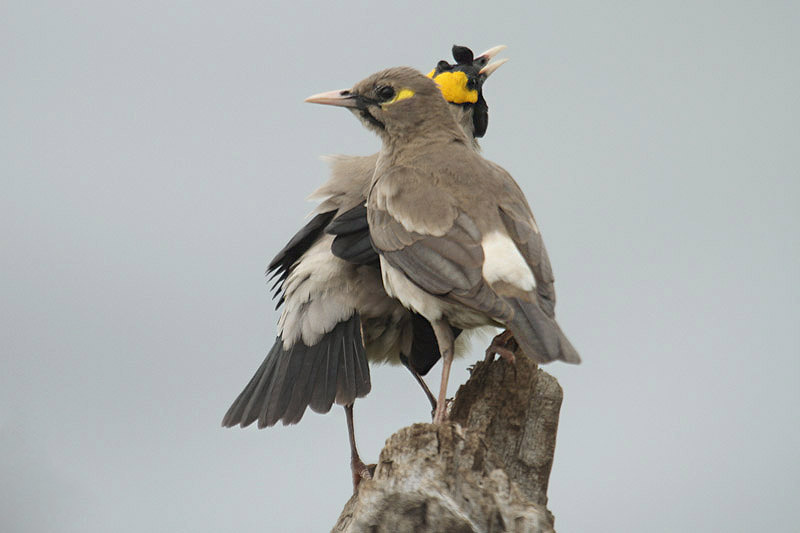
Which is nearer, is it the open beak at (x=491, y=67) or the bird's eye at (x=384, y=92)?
the bird's eye at (x=384, y=92)

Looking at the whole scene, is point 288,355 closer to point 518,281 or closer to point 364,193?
point 364,193

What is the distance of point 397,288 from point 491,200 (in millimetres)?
Result: 522

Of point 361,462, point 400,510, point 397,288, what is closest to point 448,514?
point 400,510

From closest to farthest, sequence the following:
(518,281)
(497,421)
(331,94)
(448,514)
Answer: (448,514) → (518,281) → (497,421) → (331,94)

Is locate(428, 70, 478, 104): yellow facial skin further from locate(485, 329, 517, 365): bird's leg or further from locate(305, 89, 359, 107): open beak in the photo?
locate(485, 329, 517, 365): bird's leg

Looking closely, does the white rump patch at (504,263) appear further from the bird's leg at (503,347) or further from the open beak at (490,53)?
the open beak at (490,53)

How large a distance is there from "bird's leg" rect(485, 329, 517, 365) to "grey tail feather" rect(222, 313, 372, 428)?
28.0 inches

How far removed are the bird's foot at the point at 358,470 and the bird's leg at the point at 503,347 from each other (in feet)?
3.00

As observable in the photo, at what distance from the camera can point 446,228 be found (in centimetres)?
420

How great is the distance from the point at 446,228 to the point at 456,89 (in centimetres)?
216

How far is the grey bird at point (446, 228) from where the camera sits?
3928 mm

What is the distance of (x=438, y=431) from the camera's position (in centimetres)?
379

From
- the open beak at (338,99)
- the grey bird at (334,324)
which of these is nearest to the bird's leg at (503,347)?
the grey bird at (334,324)

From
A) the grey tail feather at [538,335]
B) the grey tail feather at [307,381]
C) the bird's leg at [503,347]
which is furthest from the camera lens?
the grey tail feather at [307,381]
